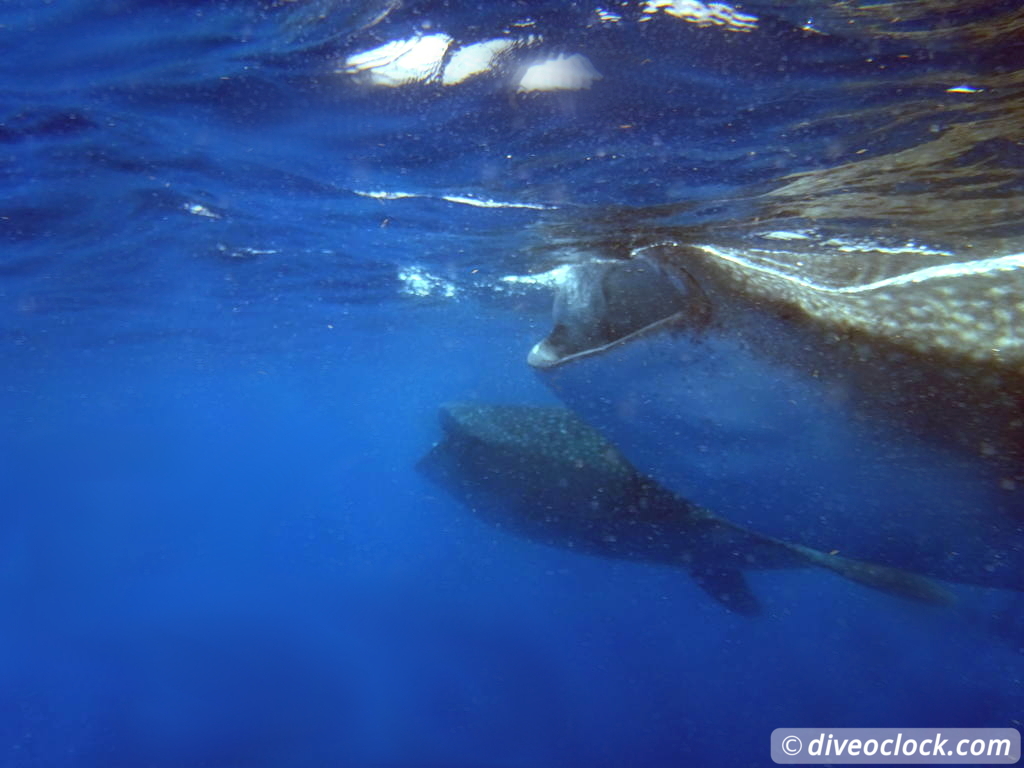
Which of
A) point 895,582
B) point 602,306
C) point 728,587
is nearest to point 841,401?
point 602,306

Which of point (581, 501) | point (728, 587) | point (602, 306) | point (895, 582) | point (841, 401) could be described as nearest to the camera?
point (841, 401)

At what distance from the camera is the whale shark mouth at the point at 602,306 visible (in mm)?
5457

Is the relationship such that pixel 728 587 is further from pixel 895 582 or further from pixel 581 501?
pixel 581 501

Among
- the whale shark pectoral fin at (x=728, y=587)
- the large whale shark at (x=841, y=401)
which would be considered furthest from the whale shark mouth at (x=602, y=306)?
the whale shark pectoral fin at (x=728, y=587)

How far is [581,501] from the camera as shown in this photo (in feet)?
23.2

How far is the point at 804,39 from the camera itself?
14.4 ft

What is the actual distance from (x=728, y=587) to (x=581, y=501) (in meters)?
3.19

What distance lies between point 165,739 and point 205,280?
1040cm

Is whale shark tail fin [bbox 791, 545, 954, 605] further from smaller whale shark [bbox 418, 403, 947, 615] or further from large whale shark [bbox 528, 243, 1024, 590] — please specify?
large whale shark [bbox 528, 243, 1024, 590]

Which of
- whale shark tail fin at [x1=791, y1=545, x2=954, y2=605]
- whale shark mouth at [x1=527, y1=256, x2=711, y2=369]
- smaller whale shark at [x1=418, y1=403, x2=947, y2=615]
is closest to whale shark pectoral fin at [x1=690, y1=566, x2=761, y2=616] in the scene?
smaller whale shark at [x1=418, y1=403, x2=947, y2=615]

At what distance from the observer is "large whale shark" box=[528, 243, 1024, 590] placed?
138 inches

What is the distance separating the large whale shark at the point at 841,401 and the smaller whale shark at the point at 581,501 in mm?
1832

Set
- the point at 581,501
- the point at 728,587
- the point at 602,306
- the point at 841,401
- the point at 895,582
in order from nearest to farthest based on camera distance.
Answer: the point at 841,401, the point at 602,306, the point at 581,501, the point at 895,582, the point at 728,587

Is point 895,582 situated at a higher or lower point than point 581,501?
lower
